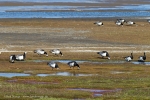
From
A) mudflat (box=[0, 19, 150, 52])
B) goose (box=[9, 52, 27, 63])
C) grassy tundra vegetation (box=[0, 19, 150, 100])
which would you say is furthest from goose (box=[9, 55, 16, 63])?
mudflat (box=[0, 19, 150, 52])

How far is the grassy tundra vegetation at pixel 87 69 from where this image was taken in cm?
2648

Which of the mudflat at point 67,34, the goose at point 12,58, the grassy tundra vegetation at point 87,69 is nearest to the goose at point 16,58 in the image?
the goose at point 12,58

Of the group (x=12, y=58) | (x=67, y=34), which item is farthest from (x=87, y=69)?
(x=67, y=34)

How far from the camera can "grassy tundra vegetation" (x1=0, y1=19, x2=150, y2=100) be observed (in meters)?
26.5

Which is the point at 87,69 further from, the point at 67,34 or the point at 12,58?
the point at 67,34

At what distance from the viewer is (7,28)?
2501 inches

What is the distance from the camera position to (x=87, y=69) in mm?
35969

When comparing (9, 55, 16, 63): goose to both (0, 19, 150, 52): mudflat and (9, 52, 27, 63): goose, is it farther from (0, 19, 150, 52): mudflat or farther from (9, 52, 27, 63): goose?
(0, 19, 150, 52): mudflat

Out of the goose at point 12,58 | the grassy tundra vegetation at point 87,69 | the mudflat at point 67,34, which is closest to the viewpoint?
the grassy tundra vegetation at point 87,69

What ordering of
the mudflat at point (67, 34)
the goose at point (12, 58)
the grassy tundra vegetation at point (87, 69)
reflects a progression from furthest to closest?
the mudflat at point (67, 34)
the goose at point (12, 58)
the grassy tundra vegetation at point (87, 69)

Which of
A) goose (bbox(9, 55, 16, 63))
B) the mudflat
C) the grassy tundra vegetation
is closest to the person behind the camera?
the grassy tundra vegetation

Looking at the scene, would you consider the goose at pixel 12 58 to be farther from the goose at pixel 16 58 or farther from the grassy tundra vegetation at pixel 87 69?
the grassy tundra vegetation at pixel 87 69

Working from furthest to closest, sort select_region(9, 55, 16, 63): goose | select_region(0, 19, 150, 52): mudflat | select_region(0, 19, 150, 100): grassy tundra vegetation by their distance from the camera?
select_region(0, 19, 150, 52): mudflat, select_region(9, 55, 16, 63): goose, select_region(0, 19, 150, 100): grassy tundra vegetation

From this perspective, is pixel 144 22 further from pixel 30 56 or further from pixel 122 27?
pixel 30 56
